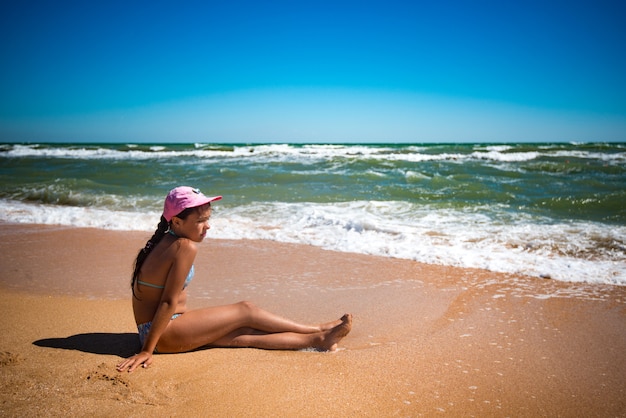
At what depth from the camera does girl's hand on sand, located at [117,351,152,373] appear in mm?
2371

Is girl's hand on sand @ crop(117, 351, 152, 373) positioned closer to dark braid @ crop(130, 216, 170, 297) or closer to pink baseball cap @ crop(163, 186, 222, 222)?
dark braid @ crop(130, 216, 170, 297)

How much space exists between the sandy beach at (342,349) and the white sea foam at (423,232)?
20.9 inches

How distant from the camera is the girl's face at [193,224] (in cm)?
250

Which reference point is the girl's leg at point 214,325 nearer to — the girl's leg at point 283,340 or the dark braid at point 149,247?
the girl's leg at point 283,340

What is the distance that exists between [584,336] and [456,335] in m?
1.00

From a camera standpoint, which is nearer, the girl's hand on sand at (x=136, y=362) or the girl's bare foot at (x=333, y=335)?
the girl's hand on sand at (x=136, y=362)

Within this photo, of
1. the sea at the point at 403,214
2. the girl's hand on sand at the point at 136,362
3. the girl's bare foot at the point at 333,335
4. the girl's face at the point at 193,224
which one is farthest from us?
the sea at the point at 403,214

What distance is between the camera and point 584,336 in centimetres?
308

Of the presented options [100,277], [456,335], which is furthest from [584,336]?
[100,277]

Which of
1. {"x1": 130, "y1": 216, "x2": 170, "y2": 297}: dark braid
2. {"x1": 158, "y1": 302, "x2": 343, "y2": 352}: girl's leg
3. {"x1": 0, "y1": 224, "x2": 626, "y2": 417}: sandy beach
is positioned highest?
{"x1": 130, "y1": 216, "x2": 170, "y2": 297}: dark braid

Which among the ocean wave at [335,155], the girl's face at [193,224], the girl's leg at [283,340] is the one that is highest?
the ocean wave at [335,155]

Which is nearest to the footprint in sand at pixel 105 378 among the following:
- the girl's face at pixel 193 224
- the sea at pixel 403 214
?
the girl's face at pixel 193 224

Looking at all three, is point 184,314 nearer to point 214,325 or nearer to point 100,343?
point 214,325

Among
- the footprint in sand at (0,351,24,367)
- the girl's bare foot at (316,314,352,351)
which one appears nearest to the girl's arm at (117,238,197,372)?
the footprint in sand at (0,351,24,367)
